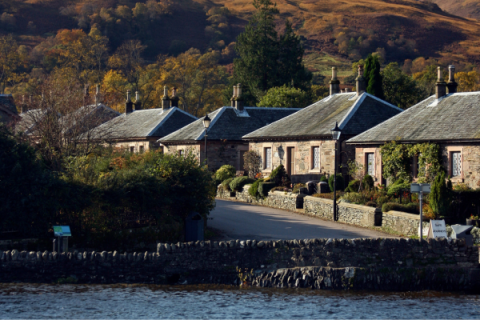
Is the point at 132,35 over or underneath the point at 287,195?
over

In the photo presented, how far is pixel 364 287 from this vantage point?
59.9 ft

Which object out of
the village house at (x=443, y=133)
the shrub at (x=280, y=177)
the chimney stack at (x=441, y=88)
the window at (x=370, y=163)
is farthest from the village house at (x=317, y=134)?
the chimney stack at (x=441, y=88)

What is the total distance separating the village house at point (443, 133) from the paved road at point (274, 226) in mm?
5831

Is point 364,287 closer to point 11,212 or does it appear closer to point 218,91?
point 11,212

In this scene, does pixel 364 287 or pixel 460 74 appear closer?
pixel 364 287

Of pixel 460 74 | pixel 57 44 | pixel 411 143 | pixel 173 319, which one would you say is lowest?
pixel 173 319

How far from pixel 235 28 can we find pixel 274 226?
15652 centimetres

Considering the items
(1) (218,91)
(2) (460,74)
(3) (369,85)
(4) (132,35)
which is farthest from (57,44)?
(3) (369,85)

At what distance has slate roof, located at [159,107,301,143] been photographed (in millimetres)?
44688

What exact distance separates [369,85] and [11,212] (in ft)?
123

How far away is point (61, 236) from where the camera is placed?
1944cm

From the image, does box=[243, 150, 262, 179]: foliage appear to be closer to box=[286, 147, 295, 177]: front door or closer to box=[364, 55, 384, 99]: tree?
box=[286, 147, 295, 177]: front door

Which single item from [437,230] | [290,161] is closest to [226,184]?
[290,161]

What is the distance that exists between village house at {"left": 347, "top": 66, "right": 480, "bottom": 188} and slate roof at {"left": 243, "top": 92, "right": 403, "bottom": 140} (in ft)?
5.95
